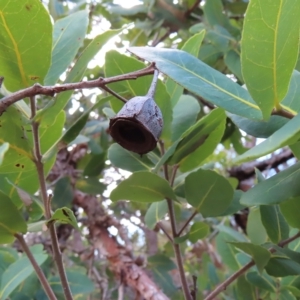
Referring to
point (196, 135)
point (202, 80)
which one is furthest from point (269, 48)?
point (196, 135)

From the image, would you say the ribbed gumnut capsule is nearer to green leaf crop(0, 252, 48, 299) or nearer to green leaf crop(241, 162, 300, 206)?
green leaf crop(241, 162, 300, 206)

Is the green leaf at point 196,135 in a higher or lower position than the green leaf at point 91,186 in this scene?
higher

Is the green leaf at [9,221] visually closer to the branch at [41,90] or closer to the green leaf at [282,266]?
the branch at [41,90]

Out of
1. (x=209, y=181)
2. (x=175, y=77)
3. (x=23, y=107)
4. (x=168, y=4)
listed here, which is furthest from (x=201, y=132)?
(x=168, y=4)

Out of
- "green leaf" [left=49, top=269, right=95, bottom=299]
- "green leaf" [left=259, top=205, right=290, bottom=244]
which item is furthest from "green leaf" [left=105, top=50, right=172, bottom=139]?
"green leaf" [left=49, top=269, right=95, bottom=299]

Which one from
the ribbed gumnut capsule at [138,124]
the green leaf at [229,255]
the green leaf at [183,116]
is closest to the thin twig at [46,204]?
the ribbed gumnut capsule at [138,124]

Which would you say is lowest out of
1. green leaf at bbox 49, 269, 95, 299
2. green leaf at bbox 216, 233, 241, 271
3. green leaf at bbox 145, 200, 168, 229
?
green leaf at bbox 49, 269, 95, 299

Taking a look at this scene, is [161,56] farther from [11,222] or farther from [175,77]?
[11,222]
